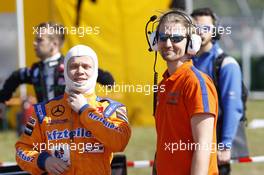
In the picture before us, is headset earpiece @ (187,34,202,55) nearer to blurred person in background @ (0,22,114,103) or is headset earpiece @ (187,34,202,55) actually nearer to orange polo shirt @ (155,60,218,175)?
orange polo shirt @ (155,60,218,175)

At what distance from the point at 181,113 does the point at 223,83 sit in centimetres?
162

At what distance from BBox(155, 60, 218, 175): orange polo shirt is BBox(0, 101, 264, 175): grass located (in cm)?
505

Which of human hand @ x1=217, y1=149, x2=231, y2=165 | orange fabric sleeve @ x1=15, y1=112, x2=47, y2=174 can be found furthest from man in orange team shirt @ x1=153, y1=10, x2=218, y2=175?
human hand @ x1=217, y1=149, x2=231, y2=165

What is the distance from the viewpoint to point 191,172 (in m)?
4.36

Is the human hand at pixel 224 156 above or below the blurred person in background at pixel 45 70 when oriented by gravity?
below

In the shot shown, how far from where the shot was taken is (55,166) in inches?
179

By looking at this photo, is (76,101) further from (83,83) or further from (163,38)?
(163,38)

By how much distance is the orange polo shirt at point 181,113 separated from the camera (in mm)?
4402

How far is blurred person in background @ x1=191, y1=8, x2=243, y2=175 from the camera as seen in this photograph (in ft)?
19.5

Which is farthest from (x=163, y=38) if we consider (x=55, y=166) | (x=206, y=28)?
(x=206, y=28)

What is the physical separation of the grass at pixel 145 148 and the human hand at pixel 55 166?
16.6 ft

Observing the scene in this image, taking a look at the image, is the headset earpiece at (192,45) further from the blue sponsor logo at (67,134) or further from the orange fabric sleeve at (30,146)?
the orange fabric sleeve at (30,146)

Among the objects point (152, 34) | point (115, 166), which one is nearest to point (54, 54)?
point (115, 166)

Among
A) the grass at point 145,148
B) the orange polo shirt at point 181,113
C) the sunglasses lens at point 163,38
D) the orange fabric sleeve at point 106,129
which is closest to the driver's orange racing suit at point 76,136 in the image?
the orange fabric sleeve at point 106,129
